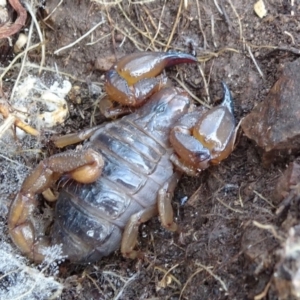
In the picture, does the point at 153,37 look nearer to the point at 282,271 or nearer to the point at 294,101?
the point at 294,101

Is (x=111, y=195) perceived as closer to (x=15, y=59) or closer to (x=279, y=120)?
(x=279, y=120)

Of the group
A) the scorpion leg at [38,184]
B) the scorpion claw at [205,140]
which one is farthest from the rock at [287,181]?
the scorpion leg at [38,184]

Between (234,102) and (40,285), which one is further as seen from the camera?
(234,102)

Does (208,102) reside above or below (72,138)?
below

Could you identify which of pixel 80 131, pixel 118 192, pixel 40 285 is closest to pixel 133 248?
pixel 118 192

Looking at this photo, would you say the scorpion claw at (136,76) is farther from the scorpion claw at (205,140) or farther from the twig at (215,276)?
the twig at (215,276)

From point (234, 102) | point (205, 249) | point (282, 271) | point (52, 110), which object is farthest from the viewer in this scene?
point (52, 110)

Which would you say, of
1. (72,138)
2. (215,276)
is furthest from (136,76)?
(215,276)
